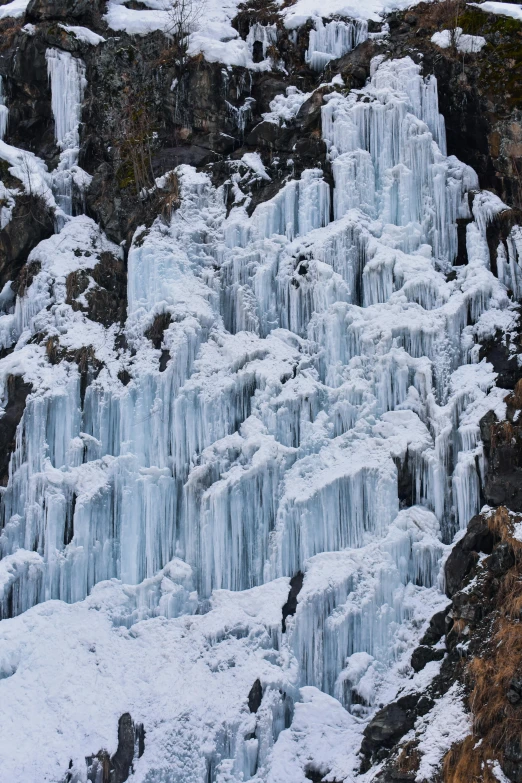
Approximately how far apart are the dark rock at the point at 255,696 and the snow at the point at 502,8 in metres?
13.8

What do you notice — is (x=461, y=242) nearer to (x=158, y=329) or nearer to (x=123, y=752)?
(x=158, y=329)

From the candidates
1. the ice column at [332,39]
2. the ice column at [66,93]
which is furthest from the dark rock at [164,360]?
the ice column at [332,39]

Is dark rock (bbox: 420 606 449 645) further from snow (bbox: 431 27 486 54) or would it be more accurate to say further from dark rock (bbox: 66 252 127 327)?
snow (bbox: 431 27 486 54)

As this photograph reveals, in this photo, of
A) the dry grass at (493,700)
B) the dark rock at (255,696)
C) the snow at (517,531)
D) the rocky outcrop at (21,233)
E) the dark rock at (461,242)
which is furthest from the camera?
the rocky outcrop at (21,233)

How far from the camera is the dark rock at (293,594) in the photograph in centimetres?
1341

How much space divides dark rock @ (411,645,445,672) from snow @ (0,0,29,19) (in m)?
16.8

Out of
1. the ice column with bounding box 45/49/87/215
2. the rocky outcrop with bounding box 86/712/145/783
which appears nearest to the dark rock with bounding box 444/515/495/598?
the rocky outcrop with bounding box 86/712/145/783

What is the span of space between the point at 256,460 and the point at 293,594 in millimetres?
2272

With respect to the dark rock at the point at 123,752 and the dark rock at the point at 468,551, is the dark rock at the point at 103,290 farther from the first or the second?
the dark rock at the point at 468,551

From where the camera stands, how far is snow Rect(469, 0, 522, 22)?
17.5 metres

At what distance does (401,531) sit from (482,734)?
12.7ft

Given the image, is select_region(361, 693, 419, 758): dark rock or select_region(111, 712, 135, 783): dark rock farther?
select_region(111, 712, 135, 783): dark rock

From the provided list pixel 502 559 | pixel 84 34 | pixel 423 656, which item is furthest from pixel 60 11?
pixel 423 656

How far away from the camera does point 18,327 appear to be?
1664 cm
